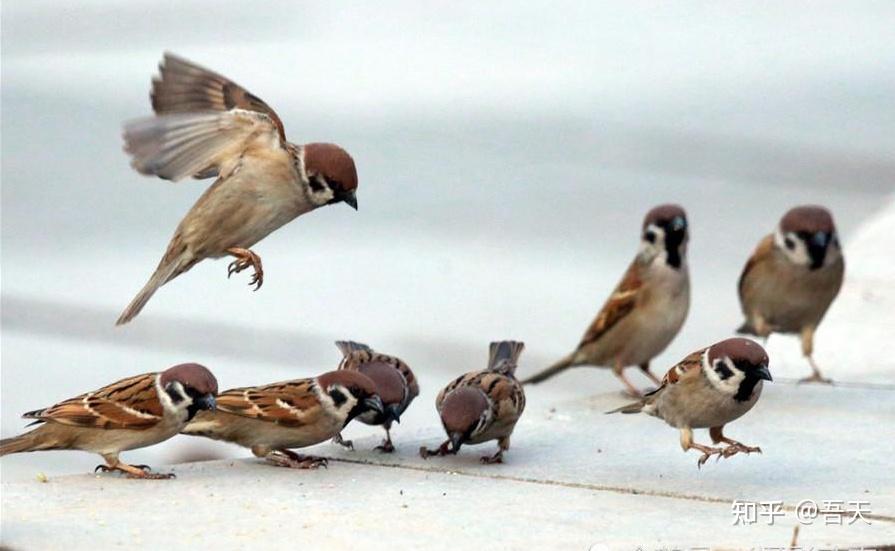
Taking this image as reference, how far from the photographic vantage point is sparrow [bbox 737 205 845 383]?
9078mm

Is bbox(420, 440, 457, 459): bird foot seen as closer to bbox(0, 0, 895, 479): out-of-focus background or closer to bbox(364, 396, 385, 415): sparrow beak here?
bbox(364, 396, 385, 415): sparrow beak

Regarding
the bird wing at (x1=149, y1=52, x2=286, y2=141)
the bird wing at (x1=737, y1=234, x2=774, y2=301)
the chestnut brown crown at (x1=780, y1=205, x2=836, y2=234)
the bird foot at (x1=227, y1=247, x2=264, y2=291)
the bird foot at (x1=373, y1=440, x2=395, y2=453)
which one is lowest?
the bird foot at (x1=373, y1=440, x2=395, y2=453)

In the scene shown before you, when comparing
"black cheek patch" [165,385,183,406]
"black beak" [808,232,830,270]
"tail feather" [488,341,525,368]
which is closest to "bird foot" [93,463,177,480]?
"black cheek patch" [165,385,183,406]

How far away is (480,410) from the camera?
700cm

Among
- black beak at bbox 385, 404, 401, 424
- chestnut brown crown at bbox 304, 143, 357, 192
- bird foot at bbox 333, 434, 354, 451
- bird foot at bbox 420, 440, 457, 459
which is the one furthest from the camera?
bird foot at bbox 333, 434, 354, 451

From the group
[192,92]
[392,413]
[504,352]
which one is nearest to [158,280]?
[192,92]

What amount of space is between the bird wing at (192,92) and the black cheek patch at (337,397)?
1.13 metres

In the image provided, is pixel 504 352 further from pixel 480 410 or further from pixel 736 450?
pixel 736 450

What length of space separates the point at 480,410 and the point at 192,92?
151 cm

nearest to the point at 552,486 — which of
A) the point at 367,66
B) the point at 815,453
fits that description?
the point at 815,453

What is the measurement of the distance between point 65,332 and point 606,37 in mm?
9941

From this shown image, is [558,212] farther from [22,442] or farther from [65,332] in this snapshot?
[22,442]

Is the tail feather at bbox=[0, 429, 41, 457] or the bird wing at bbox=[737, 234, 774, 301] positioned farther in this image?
the bird wing at bbox=[737, 234, 774, 301]

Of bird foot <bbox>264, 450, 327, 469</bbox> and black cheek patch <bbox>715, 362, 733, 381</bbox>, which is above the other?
black cheek patch <bbox>715, 362, 733, 381</bbox>
